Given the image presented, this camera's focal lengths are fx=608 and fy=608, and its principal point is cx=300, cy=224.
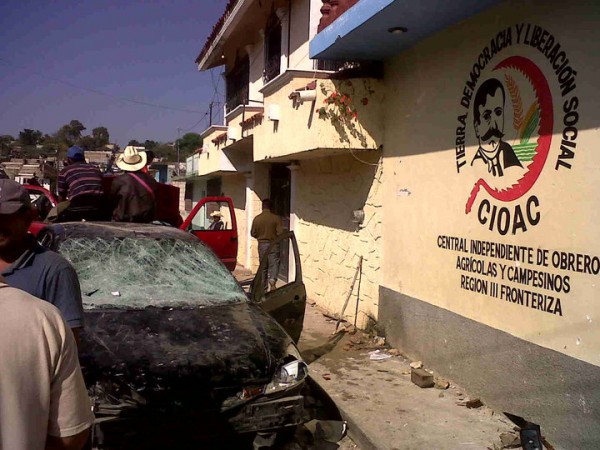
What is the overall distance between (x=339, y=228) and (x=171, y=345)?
207 inches

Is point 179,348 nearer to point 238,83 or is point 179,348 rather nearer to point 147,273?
point 147,273

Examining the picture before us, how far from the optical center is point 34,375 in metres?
1.56

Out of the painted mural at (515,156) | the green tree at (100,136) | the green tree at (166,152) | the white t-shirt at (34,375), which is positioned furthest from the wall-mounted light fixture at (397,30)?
the green tree at (100,136)

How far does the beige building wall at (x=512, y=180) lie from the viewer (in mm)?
4238

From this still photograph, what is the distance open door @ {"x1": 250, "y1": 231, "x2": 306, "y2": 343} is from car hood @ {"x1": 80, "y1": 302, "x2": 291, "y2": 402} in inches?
23.9

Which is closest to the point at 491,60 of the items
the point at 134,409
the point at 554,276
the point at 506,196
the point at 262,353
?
the point at 506,196

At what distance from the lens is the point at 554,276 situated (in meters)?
4.46

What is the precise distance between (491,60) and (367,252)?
3.27 metres

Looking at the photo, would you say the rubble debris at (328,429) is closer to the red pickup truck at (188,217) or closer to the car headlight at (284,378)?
the car headlight at (284,378)

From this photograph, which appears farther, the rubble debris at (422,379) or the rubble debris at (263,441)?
the rubble debris at (422,379)

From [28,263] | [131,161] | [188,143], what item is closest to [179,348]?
[28,263]

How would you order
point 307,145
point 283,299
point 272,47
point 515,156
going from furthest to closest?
point 272,47 < point 307,145 < point 283,299 < point 515,156

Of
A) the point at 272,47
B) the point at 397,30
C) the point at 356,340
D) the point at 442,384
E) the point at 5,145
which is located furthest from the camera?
the point at 5,145

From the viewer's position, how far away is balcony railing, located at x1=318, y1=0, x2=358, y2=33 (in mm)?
6523
